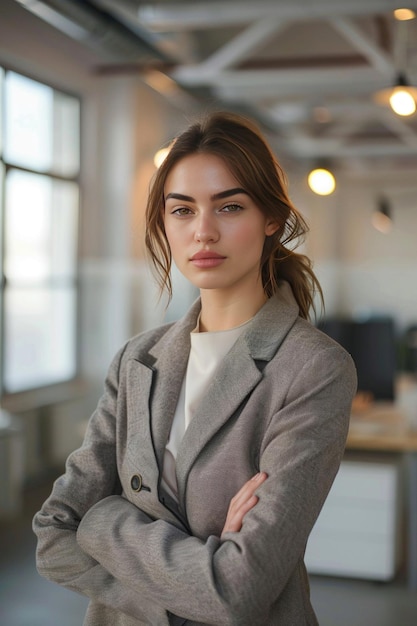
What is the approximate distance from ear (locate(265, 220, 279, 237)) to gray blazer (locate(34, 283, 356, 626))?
12cm

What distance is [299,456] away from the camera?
134 centimetres

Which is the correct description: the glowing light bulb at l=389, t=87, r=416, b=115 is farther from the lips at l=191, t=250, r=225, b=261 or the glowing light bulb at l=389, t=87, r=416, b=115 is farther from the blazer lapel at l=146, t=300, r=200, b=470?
the lips at l=191, t=250, r=225, b=261

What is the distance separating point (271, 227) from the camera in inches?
60.8

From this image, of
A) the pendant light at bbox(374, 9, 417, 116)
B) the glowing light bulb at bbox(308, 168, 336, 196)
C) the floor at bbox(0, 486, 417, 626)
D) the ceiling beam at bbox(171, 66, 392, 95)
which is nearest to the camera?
the floor at bbox(0, 486, 417, 626)

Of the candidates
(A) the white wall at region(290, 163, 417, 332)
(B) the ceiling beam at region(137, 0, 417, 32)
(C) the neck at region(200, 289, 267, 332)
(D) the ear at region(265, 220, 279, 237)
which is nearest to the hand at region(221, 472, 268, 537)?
(C) the neck at region(200, 289, 267, 332)

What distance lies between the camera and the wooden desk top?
166 inches

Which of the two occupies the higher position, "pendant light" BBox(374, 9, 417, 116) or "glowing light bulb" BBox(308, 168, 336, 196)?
"pendant light" BBox(374, 9, 417, 116)

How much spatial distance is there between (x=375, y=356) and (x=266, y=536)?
437 cm

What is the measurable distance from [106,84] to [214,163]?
530 cm

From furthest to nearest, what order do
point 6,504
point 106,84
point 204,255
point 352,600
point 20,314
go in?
point 106,84 → point 20,314 → point 6,504 → point 352,600 → point 204,255

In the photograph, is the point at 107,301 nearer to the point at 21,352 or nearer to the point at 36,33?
the point at 21,352

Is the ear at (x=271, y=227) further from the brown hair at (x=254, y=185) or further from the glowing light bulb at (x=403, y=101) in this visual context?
the glowing light bulb at (x=403, y=101)

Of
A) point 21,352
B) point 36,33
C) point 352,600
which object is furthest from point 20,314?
point 352,600

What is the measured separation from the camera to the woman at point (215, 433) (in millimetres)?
1333
